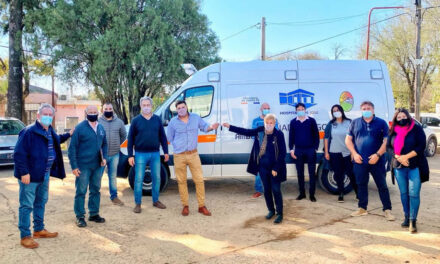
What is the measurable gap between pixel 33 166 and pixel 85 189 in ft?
3.27

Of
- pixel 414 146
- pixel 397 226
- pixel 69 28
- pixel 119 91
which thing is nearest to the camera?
pixel 414 146

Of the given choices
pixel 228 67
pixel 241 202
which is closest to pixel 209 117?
pixel 228 67

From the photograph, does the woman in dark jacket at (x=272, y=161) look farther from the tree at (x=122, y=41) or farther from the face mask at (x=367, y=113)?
the tree at (x=122, y=41)

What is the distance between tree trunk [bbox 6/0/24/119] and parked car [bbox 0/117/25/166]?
613 cm

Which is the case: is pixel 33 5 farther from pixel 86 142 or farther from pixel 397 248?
pixel 397 248

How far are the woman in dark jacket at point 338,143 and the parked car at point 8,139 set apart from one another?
8.21 meters

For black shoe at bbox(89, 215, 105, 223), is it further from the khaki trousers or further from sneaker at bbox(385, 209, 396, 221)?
sneaker at bbox(385, 209, 396, 221)

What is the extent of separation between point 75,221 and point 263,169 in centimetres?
285

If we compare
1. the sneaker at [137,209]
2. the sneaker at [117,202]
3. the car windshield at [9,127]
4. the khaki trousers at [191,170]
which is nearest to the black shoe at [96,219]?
the sneaker at [137,209]

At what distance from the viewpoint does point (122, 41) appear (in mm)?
14477

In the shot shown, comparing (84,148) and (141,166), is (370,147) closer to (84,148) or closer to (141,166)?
(141,166)

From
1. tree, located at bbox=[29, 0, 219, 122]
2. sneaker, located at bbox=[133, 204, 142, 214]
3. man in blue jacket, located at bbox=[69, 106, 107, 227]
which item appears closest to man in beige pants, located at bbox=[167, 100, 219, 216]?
sneaker, located at bbox=[133, 204, 142, 214]

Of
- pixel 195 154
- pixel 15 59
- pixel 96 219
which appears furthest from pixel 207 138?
pixel 15 59

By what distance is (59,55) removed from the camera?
15.3 m
